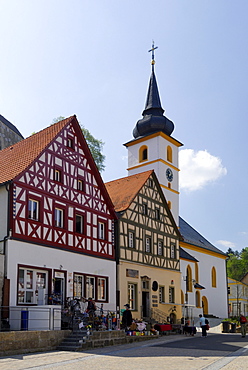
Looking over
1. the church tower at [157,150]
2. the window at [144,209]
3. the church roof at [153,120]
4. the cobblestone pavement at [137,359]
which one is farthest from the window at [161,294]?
the church roof at [153,120]

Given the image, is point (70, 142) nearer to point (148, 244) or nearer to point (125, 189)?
point (125, 189)

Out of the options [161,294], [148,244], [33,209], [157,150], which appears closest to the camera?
[33,209]

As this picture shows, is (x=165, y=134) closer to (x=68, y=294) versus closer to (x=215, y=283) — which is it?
(x=215, y=283)

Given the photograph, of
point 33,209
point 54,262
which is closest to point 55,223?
point 33,209

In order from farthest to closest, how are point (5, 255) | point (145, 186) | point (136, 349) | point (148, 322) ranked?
point (145, 186), point (148, 322), point (5, 255), point (136, 349)

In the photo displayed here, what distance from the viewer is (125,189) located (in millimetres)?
34469

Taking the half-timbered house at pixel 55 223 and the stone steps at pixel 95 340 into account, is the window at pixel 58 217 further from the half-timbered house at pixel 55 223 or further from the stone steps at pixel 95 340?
the stone steps at pixel 95 340

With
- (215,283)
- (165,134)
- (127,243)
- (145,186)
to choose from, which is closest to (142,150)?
(165,134)

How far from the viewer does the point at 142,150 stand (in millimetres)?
56562

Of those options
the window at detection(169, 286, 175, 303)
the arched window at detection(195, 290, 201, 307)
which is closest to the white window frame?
the window at detection(169, 286, 175, 303)

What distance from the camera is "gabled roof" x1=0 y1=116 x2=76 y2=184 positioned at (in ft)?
78.2

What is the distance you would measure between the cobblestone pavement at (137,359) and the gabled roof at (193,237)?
100 ft

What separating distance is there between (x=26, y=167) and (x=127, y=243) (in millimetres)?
10022

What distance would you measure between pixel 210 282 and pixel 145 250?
903 inches
